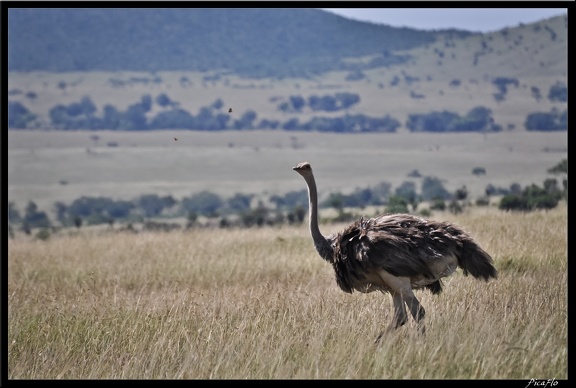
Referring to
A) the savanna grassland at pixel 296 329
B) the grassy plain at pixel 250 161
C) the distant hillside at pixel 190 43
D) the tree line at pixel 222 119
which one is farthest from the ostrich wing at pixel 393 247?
the distant hillside at pixel 190 43

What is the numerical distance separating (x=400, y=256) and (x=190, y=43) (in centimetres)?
10865

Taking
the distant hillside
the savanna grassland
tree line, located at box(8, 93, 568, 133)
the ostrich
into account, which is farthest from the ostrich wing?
the distant hillside

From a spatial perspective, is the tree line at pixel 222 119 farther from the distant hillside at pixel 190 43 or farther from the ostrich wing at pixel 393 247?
the ostrich wing at pixel 393 247

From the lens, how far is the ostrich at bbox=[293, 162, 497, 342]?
27.0ft

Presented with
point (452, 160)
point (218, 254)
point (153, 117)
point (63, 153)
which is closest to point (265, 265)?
point (218, 254)

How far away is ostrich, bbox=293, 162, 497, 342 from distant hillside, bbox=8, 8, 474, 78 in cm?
9354

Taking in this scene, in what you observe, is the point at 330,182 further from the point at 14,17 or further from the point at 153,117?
the point at 14,17

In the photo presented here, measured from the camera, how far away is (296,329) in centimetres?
805

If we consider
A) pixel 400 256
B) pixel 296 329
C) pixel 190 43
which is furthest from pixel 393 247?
pixel 190 43

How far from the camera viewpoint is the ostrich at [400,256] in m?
8.22

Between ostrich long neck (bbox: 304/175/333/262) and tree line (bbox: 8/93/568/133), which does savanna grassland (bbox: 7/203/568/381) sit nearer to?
ostrich long neck (bbox: 304/175/333/262)
